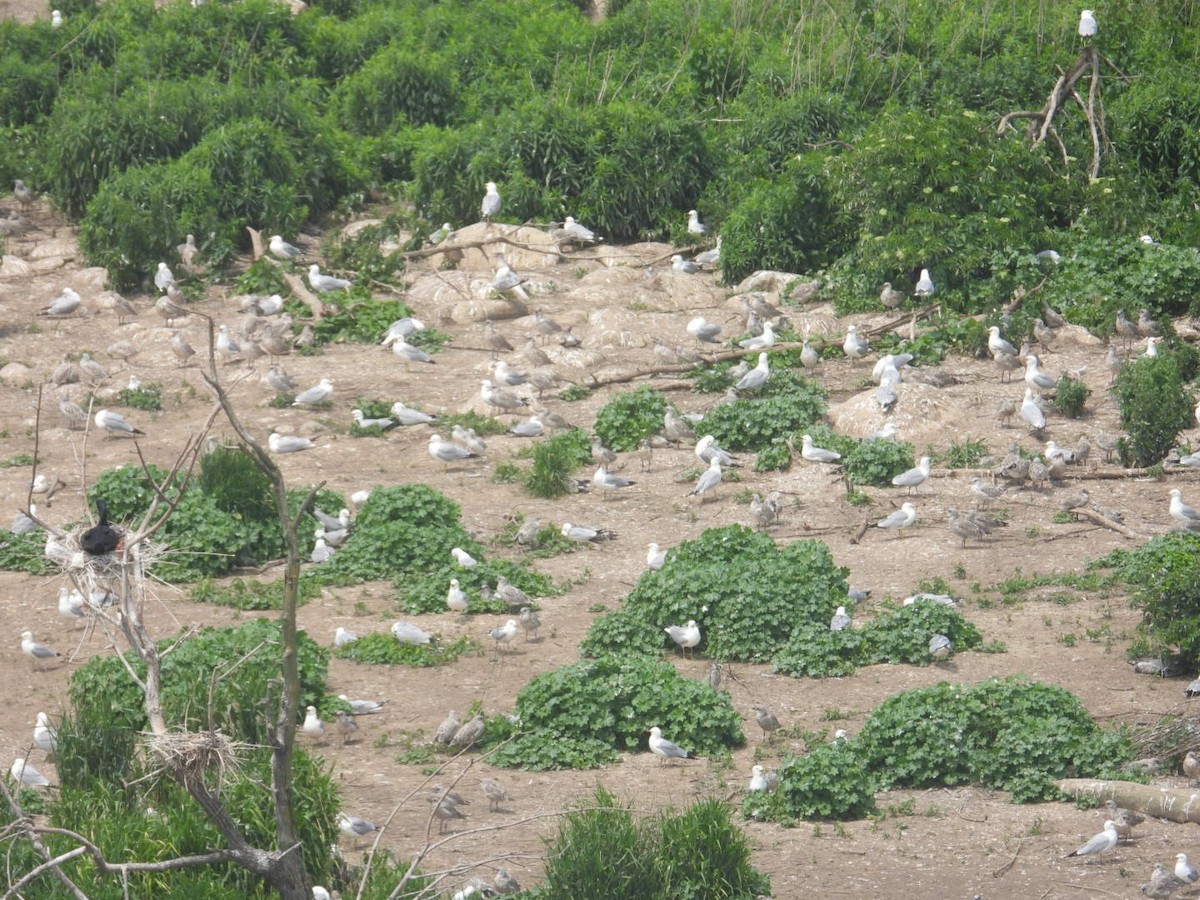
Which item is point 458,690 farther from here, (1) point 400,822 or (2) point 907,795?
(2) point 907,795

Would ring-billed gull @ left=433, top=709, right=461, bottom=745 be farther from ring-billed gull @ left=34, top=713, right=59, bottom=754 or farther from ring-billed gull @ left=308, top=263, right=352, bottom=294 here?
ring-billed gull @ left=308, top=263, right=352, bottom=294

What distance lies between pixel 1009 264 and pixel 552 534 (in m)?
7.67

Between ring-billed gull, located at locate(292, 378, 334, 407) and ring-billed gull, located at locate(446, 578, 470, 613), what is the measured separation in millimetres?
4895

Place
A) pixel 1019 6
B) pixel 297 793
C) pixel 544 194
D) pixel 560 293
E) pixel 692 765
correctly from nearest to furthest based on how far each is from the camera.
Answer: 1. pixel 297 793
2. pixel 692 765
3. pixel 560 293
4. pixel 544 194
5. pixel 1019 6

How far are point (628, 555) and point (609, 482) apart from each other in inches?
53.9

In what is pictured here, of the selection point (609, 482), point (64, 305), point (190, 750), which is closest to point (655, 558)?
point (609, 482)

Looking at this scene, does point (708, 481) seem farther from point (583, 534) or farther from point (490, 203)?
point (490, 203)

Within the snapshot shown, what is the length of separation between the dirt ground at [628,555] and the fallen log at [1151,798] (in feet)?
0.32

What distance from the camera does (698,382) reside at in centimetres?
1831

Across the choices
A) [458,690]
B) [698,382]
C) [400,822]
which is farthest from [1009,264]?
[400,822]

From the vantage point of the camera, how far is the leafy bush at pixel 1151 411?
15609 millimetres

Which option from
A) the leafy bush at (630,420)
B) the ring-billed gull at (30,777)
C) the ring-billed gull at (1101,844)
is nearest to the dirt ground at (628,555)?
the ring-billed gull at (1101,844)

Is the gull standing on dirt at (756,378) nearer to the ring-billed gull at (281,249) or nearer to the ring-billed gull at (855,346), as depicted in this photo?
the ring-billed gull at (855,346)

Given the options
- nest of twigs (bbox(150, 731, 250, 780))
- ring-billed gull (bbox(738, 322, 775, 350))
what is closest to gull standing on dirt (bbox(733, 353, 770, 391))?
ring-billed gull (bbox(738, 322, 775, 350))
